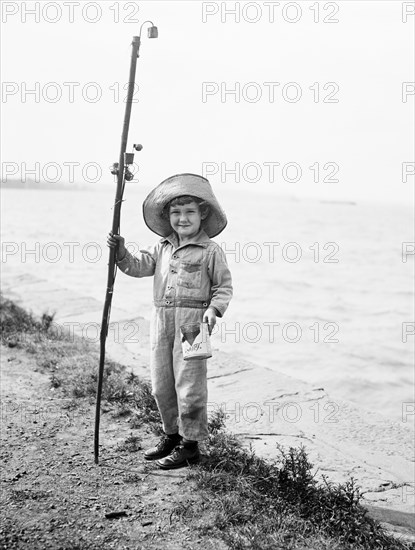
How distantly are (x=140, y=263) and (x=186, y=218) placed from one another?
17.0 inches

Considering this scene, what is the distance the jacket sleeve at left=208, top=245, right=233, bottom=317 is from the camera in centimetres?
339

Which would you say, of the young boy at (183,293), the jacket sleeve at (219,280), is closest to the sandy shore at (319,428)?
the young boy at (183,293)

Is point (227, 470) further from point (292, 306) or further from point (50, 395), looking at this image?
point (292, 306)

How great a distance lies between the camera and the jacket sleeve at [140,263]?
359 centimetres

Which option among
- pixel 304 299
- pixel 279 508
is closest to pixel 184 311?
pixel 279 508

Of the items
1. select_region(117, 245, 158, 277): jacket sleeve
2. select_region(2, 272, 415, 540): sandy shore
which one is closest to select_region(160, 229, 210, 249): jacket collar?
select_region(117, 245, 158, 277): jacket sleeve

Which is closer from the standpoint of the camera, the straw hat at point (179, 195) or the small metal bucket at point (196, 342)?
the small metal bucket at point (196, 342)

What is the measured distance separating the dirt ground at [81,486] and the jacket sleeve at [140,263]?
1.14 metres

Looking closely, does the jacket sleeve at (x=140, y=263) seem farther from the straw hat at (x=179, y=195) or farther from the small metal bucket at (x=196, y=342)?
the small metal bucket at (x=196, y=342)

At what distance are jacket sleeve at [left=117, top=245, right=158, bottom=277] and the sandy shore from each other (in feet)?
4.68

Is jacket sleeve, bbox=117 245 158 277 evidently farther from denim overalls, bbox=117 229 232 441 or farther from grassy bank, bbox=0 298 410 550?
grassy bank, bbox=0 298 410 550

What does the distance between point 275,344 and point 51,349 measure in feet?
15.2

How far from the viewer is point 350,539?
2.88 metres

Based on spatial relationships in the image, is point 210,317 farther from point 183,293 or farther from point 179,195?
point 179,195
